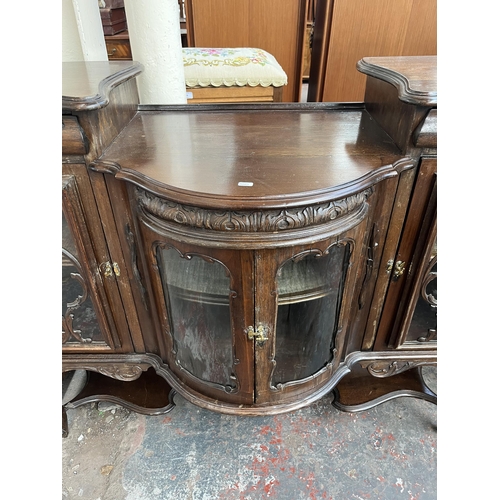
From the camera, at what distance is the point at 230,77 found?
1.35 metres

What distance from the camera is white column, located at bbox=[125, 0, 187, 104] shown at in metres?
0.71

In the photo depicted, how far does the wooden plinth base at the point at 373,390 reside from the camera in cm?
92

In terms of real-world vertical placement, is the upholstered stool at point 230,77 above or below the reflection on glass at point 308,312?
above

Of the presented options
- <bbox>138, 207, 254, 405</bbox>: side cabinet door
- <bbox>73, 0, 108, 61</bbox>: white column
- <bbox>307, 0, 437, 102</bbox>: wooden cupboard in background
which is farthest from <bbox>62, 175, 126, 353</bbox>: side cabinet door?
<bbox>307, 0, 437, 102</bbox>: wooden cupboard in background

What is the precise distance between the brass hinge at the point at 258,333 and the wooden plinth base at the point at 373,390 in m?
0.45

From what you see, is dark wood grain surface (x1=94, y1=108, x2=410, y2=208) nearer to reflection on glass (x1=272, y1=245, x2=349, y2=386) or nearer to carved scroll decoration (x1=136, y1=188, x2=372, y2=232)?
carved scroll decoration (x1=136, y1=188, x2=372, y2=232)

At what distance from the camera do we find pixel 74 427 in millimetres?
928

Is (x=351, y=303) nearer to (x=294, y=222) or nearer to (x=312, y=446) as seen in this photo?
(x=294, y=222)

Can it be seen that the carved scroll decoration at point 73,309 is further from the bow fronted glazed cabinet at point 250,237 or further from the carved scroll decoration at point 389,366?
the carved scroll decoration at point 389,366

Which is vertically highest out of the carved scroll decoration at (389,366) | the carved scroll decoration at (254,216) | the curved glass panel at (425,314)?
the carved scroll decoration at (254,216)

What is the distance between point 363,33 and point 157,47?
962mm

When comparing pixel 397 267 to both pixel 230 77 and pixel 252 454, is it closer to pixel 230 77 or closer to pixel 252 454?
pixel 252 454

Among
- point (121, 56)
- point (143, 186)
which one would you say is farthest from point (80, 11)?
point (121, 56)

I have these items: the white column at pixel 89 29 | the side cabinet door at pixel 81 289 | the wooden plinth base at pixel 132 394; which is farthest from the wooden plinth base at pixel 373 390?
the white column at pixel 89 29
